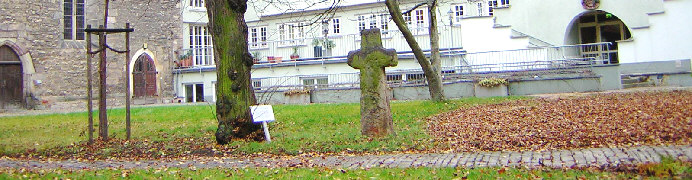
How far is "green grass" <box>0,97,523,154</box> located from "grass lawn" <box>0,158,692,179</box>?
218 centimetres

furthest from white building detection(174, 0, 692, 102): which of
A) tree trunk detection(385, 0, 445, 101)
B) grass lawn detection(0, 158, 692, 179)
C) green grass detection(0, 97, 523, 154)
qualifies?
grass lawn detection(0, 158, 692, 179)

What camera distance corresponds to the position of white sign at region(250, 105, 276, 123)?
1058cm

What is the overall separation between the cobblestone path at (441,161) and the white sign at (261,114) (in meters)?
1.42

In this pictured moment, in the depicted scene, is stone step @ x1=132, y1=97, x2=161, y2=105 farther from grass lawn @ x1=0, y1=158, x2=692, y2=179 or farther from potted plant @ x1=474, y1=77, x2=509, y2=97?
grass lawn @ x1=0, y1=158, x2=692, y2=179

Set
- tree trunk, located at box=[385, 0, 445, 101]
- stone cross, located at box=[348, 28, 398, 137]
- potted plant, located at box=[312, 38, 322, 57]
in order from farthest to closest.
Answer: potted plant, located at box=[312, 38, 322, 57] → tree trunk, located at box=[385, 0, 445, 101] → stone cross, located at box=[348, 28, 398, 137]

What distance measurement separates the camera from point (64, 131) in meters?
14.2

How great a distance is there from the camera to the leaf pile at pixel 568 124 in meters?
8.80

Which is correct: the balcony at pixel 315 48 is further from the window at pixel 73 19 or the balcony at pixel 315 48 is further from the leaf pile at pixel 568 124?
the leaf pile at pixel 568 124

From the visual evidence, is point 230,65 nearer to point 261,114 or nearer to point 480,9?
point 261,114

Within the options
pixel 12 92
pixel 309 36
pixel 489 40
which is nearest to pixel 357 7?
pixel 309 36

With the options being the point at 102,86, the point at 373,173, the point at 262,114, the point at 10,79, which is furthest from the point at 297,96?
the point at 373,173

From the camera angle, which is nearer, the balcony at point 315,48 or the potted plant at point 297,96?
the potted plant at point 297,96

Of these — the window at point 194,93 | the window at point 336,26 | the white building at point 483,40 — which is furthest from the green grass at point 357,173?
the window at point 336,26

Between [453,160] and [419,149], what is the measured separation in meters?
1.40
